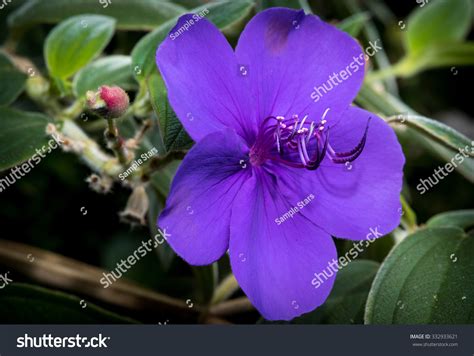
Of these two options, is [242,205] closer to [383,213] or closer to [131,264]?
[383,213]

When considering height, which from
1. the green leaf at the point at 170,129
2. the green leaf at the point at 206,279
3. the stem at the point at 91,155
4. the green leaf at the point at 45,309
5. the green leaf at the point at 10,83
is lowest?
the green leaf at the point at 206,279

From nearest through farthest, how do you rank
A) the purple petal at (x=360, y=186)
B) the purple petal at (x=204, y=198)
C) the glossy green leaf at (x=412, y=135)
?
the purple petal at (x=204, y=198)
the purple petal at (x=360, y=186)
the glossy green leaf at (x=412, y=135)

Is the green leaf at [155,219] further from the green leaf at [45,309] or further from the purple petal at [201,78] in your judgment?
the purple petal at [201,78]

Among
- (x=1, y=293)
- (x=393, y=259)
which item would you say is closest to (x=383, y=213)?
(x=393, y=259)

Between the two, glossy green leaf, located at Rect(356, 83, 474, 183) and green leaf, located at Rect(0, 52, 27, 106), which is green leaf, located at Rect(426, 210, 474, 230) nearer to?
glossy green leaf, located at Rect(356, 83, 474, 183)

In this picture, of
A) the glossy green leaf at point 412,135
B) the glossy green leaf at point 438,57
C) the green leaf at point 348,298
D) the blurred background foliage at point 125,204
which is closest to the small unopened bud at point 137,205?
the blurred background foliage at point 125,204

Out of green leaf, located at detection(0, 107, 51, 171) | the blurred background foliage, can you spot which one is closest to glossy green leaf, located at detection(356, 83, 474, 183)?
the blurred background foliage
